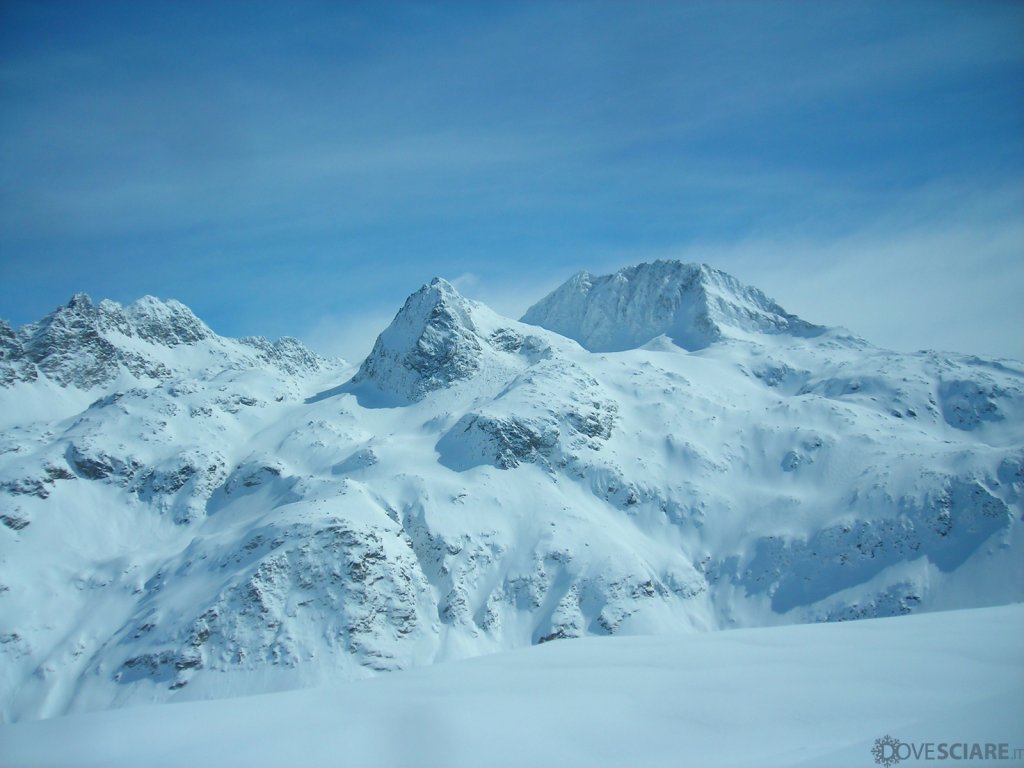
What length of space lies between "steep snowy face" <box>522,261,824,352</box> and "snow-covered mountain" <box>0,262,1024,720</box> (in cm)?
2291

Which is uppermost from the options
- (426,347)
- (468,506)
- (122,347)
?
(122,347)

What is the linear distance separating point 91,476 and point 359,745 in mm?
103666

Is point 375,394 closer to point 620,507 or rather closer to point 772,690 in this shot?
point 620,507

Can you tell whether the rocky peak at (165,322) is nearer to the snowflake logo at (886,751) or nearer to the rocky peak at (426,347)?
the rocky peak at (426,347)

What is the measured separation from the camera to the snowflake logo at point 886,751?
26.9 feet

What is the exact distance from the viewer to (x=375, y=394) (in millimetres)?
123625

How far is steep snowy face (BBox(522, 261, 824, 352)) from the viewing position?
15712 cm

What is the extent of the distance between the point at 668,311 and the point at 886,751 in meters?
162

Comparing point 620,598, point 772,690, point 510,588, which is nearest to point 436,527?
point 510,588

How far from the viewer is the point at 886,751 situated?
8.38 m

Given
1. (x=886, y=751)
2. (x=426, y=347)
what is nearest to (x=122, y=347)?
(x=426, y=347)

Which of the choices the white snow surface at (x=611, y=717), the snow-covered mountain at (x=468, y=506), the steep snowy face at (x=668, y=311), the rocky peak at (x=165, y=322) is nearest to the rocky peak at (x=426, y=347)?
the snow-covered mountain at (x=468, y=506)

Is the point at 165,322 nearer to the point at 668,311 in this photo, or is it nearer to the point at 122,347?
the point at 122,347

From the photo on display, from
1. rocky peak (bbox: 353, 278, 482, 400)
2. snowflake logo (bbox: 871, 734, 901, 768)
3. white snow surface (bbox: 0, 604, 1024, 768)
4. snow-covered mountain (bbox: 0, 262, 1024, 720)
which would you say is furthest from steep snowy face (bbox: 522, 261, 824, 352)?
snowflake logo (bbox: 871, 734, 901, 768)
